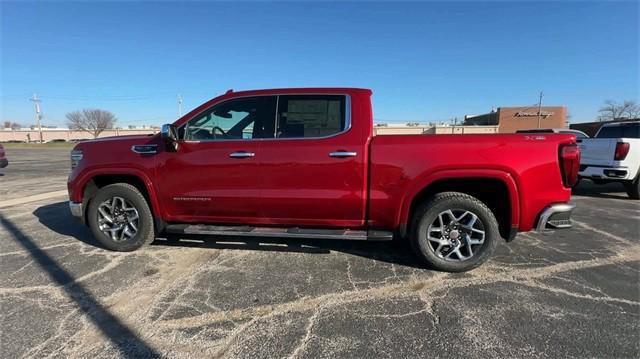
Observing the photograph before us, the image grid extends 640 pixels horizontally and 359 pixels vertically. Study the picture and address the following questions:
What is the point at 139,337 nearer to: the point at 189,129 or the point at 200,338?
the point at 200,338

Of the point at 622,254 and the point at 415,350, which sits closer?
the point at 415,350

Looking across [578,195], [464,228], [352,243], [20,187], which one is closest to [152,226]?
[352,243]

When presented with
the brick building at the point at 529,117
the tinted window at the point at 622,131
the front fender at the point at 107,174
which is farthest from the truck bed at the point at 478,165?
the brick building at the point at 529,117

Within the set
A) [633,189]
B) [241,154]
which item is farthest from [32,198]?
[633,189]

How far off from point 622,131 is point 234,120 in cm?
1034

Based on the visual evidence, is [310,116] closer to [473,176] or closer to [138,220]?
[473,176]

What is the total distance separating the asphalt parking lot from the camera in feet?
8.00

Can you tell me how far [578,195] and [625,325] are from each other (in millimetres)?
7004

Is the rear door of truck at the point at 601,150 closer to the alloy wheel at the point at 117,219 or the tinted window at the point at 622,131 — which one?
the tinted window at the point at 622,131

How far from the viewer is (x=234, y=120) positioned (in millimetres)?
4016

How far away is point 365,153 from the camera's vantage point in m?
3.56

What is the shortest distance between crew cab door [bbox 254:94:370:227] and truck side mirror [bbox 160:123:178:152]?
1.05 m

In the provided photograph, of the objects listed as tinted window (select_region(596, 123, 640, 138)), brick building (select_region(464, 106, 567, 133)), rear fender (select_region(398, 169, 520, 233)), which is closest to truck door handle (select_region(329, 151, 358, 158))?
rear fender (select_region(398, 169, 520, 233))

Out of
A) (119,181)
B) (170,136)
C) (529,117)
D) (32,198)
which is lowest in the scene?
(32,198)
